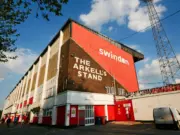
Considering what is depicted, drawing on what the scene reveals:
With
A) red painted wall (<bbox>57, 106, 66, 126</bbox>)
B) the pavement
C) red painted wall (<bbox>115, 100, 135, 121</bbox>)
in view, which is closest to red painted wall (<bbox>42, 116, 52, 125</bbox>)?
red painted wall (<bbox>57, 106, 66, 126</bbox>)

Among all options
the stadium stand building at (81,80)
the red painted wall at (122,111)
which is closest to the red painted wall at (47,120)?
the stadium stand building at (81,80)

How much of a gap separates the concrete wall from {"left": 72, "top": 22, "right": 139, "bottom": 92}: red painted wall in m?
9.65

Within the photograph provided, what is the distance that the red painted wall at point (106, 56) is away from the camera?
89.6 feet

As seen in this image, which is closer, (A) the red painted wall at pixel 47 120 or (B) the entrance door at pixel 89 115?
(B) the entrance door at pixel 89 115

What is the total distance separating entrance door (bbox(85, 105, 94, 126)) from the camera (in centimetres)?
2168

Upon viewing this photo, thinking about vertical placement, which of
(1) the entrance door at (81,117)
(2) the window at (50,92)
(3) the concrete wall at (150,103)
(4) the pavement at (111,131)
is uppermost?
(2) the window at (50,92)

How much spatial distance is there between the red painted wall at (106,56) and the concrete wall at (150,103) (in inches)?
380

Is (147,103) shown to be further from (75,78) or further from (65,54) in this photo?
(65,54)

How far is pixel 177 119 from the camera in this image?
12539 mm

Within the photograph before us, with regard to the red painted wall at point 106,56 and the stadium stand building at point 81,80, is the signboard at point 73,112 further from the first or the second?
the red painted wall at point 106,56

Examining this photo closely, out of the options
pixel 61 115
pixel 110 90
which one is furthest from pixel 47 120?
pixel 110 90

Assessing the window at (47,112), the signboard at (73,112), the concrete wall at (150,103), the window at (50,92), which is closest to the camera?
the concrete wall at (150,103)

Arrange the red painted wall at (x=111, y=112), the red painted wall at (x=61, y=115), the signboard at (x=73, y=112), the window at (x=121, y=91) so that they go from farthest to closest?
the window at (x=121, y=91) → the red painted wall at (x=111, y=112) → the red painted wall at (x=61, y=115) → the signboard at (x=73, y=112)

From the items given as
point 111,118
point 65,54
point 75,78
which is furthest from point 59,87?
point 111,118
